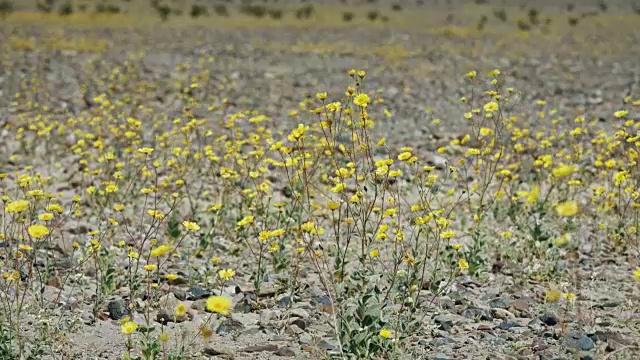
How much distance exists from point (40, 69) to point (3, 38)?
6.60m

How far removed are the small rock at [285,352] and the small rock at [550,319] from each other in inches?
61.5

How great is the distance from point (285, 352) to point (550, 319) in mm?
1627

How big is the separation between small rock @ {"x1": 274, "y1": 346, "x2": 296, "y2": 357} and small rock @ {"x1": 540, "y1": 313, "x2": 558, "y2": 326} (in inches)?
61.5

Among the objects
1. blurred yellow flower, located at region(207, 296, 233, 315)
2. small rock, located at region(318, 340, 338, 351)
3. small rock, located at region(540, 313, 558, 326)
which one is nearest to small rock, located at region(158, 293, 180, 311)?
small rock, located at region(318, 340, 338, 351)

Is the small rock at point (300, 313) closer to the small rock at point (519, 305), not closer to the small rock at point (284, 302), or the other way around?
the small rock at point (284, 302)

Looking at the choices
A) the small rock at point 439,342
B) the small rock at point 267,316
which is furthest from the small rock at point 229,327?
the small rock at point 439,342

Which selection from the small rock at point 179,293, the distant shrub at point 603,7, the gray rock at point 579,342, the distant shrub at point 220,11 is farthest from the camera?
the distant shrub at point 603,7

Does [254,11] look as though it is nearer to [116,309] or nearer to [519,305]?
[116,309]

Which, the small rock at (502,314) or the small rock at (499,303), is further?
the small rock at (499,303)

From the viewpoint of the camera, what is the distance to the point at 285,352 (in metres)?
3.73

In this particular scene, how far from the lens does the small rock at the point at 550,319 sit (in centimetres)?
404

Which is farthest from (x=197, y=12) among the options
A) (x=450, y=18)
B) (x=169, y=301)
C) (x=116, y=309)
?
(x=116, y=309)

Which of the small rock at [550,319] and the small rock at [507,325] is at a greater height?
the small rock at [550,319]

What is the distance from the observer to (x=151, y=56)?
16250 millimetres
